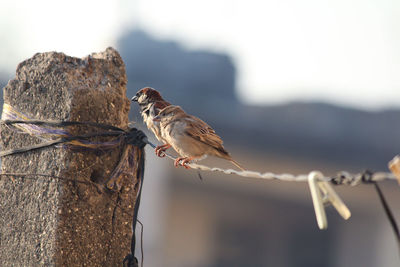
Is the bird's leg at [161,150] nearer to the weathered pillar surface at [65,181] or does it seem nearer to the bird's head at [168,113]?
the bird's head at [168,113]

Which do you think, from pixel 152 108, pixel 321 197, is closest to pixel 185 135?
pixel 152 108

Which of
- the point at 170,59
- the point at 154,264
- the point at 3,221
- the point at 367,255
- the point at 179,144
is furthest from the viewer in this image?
the point at 170,59

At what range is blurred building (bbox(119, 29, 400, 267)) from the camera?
48.0 ft

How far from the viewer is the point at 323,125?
16766 millimetres

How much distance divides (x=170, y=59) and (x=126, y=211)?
18.2m

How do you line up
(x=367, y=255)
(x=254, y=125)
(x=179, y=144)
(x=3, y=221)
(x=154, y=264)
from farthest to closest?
(x=367, y=255), (x=254, y=125), (x=154, y=264), (x=179, y=144), (x=3, y=221)

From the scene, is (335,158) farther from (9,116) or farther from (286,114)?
(9,116)

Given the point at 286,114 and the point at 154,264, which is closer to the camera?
the point at 154,264

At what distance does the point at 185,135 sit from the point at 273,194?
13.4 metres

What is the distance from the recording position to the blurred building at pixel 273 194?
14.6 meters

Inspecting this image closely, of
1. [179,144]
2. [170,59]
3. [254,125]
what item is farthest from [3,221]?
[170,59]

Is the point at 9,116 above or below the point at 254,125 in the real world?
below

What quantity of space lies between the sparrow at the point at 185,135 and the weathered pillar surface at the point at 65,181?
26 cm

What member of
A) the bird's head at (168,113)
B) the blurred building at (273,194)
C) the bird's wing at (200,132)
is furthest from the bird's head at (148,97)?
the blurred building at (273,194)
